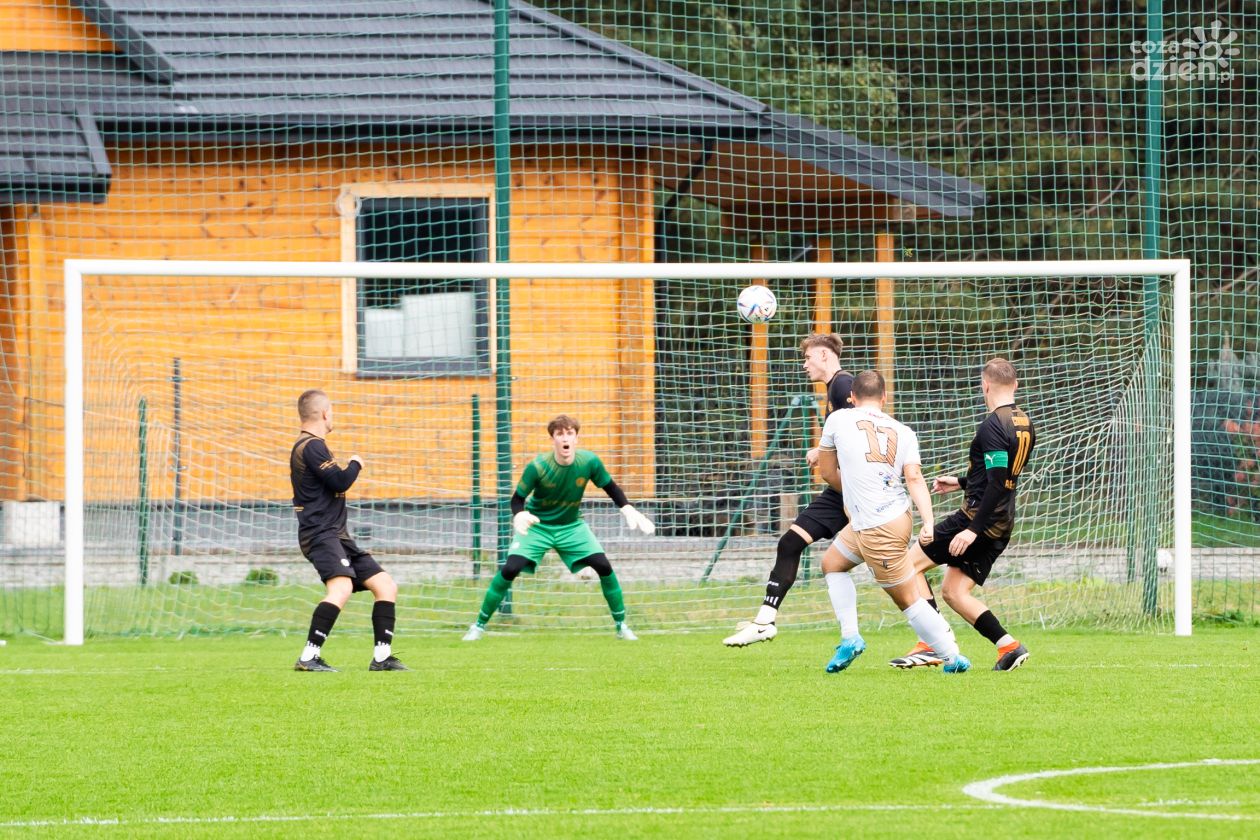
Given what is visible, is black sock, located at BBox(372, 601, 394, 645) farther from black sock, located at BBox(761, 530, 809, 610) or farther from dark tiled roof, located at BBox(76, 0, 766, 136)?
dark tiled roof, located at BBox(76, 0, 766, 136)

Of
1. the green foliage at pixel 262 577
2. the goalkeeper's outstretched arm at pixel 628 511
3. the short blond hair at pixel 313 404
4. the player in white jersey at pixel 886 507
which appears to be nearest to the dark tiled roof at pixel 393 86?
the green foliage at pixel 262 577

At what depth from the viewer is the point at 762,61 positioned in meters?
25.0

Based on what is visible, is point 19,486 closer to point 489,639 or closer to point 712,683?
point 489,639

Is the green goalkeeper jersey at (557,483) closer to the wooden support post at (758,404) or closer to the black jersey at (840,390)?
the black jersey at (840,390)

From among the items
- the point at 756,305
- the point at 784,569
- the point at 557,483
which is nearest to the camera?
the point at 784,569

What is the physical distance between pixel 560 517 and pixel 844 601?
2.97 metres

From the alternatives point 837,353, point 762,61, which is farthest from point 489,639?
point 762,61

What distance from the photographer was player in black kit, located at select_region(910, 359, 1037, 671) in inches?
353

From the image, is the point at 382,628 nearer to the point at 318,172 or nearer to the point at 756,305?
the point at 756,305

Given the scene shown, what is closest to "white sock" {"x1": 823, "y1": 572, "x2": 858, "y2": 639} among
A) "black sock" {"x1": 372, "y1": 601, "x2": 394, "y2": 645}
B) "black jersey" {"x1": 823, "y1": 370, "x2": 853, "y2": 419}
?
"black jersey" {"x1": 823, "y1": 370, "x2": 853, "y2": 419}

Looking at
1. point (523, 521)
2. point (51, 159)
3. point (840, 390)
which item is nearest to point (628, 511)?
point (523, 521)

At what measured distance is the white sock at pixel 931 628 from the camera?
29.1ft

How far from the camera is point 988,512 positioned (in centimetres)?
896

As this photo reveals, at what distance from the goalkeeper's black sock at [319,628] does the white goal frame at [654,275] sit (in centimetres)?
258
